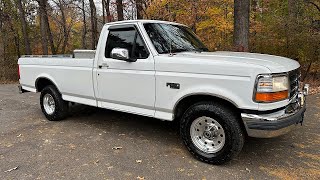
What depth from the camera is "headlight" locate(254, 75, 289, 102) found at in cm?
355

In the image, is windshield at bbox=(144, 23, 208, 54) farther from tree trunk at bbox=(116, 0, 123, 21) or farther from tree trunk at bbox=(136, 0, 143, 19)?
tree trunk at bbox=(116, 0, 123, 21)

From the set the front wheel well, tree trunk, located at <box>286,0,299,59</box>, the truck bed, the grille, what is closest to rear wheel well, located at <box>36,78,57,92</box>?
the truck bed

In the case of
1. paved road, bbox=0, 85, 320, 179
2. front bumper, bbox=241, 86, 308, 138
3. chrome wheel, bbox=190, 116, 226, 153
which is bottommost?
paved road, bbox=0, 85, 320, 179

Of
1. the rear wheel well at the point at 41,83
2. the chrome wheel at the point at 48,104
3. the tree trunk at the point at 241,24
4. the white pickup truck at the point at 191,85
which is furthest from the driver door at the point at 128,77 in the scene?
the tree trunk at the point at 241,24

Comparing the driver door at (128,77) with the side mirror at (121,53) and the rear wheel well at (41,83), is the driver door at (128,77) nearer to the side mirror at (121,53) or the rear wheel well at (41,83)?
the side mirror at (121,53)

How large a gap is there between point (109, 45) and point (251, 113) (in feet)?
9.39

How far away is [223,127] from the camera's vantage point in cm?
395

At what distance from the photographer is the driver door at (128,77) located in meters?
4.62

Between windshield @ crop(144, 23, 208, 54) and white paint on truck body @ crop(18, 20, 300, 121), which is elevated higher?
windshield @ crop(144, 23, 208, 54)

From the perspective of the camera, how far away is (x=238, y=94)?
3723 millimetres

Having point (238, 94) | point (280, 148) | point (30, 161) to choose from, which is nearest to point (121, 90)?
point (30, 161)

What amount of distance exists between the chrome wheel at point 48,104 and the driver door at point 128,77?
173cm

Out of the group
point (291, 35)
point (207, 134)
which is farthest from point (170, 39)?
point (291, 35)

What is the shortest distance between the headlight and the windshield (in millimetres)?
1658
